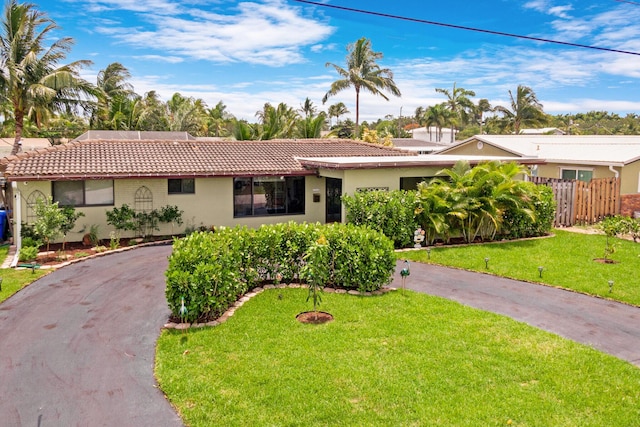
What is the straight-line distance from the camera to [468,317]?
896 centimetres

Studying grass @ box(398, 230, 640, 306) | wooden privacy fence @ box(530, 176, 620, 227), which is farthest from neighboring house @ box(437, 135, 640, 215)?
grass @ box(398, 230, 640, 306)

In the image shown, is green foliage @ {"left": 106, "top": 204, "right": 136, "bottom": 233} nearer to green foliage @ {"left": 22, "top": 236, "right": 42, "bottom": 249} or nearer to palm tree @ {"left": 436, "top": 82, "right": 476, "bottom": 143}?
green foliage @ {"left": 22, "top": 236, "right": 42, "bottom": 249}

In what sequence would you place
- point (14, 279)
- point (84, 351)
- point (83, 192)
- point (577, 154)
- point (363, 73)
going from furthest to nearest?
point (363, 73) → point (577, 154) → point (83, 192) → point (14, 279) → point (84, 351)

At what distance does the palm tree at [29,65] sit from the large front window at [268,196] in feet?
32.5

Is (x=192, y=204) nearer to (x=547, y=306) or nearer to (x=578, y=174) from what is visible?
(x=547, y=306)

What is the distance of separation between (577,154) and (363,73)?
24.7 metres

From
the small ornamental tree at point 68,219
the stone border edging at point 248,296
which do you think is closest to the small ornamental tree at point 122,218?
the small ornamental tree at point 68,219

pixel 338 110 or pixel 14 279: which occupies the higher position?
pixel 338 110

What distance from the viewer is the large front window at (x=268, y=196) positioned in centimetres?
1847

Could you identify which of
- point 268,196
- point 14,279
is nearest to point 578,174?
point 268,196

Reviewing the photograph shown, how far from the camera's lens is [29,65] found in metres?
21.3

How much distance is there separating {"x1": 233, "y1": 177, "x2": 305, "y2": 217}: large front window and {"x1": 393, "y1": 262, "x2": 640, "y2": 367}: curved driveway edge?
7558 millimetres

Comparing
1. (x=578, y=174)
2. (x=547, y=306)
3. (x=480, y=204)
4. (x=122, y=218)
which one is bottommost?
(x=547, y=306)

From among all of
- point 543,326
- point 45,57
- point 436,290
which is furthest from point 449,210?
point 45,57
